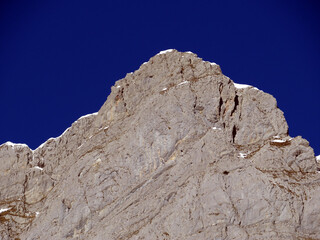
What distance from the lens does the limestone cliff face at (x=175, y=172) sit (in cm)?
9400

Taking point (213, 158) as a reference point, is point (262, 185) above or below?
below

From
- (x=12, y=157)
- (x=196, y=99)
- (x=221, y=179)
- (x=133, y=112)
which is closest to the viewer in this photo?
(x=221, y=179)

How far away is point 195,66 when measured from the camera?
123 meters

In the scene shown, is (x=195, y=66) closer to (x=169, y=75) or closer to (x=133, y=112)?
(x=169, y=75)

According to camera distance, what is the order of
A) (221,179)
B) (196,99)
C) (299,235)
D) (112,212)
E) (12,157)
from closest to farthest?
(299,235) < (221,179) < (112,212) < (196,99) < (12,157)

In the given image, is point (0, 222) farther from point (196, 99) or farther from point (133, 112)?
point (196, 99)

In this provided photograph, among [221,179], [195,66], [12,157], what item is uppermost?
[12,157]

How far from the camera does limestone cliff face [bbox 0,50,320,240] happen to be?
3701 inches

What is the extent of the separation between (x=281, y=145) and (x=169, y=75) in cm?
2893

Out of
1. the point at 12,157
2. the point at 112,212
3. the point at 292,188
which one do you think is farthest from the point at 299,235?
the point at 12,157

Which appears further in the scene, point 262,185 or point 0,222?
point 0,222

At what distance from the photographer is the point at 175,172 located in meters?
104

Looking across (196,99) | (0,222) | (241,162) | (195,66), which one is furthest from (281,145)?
(0,222)

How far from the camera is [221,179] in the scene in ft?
321
